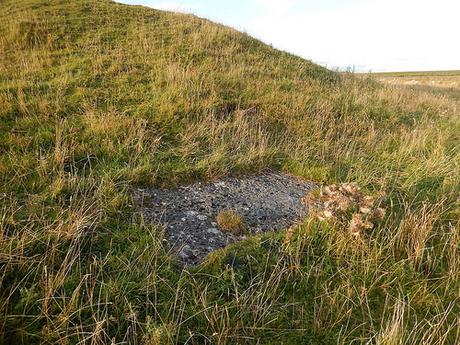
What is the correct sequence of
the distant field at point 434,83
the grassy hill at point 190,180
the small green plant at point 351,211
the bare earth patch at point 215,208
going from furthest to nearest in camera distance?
the distant field at point 434,83 < the bare earth patch at point 215,208 < the small green plant at point 351,211 < the grassy hill at point 190,180

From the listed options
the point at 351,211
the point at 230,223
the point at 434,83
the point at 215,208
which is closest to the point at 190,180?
the point at 215,208

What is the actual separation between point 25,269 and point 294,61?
1401 centimetres

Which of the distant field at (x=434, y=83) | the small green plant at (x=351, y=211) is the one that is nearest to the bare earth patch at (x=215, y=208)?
the small green plant at (x=351, y=211)

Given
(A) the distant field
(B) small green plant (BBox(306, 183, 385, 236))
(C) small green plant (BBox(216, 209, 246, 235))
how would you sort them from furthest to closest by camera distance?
(A) the distant field < (C) small green plant (BBox(216, 209, 246, 235)) < (B) small green plant (BBox(306, 183, 385, 236))

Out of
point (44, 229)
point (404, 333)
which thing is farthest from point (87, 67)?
point (404, 333)

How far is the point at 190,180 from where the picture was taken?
578 centimetres

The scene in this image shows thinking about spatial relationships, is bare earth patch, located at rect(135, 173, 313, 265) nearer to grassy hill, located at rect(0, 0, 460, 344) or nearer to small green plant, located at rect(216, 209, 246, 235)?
small green plant, located at rect(216, 209, 246, 235)

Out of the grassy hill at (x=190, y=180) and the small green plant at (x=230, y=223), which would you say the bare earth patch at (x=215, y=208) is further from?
the grassy hill at (x=190, y=180)

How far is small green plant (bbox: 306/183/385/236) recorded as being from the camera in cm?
412

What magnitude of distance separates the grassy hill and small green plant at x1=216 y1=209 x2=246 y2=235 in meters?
0.44

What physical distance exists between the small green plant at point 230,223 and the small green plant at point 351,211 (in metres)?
0.96

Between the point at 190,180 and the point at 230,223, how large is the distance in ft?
4.66

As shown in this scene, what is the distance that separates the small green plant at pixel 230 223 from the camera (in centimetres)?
461

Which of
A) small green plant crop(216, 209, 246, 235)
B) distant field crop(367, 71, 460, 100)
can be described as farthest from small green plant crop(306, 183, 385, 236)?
distant field crop(367, 71, 460, 100)
